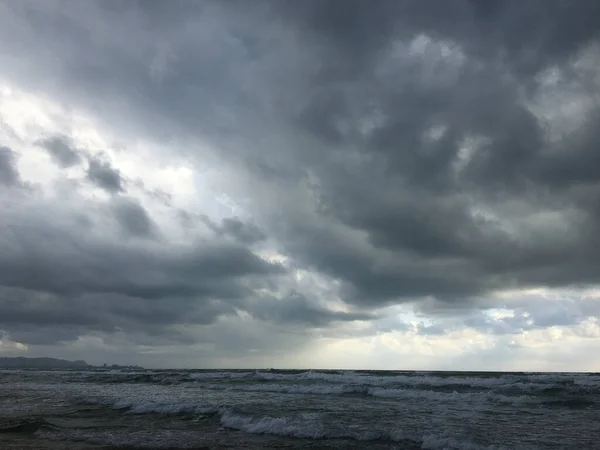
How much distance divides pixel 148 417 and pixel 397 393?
1866cm

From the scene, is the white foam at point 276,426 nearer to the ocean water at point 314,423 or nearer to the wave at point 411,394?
the ocean water at point 314,423

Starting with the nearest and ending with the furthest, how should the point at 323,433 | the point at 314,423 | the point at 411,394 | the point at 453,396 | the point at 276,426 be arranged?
the point at 323,433
the point at 276,426
the point at 314,423
the point at 453,396
the point at 411,394

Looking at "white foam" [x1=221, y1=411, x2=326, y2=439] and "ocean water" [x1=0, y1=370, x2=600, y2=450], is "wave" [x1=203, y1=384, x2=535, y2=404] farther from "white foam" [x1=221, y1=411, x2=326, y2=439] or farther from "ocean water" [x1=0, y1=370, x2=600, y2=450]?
"white foam" [x1=221, y1=411, x2=326, y2=439]

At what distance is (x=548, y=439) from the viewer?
50.9 feet

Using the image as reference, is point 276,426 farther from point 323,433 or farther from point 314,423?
point 323,433

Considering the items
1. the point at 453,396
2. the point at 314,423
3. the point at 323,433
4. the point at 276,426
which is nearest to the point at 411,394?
the point at 453,396

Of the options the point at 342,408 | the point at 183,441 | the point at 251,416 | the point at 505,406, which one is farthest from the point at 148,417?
the point at 505,406

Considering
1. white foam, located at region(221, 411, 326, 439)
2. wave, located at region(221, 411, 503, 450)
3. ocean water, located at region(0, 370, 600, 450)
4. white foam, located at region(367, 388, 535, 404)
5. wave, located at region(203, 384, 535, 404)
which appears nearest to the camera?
wave, located at region(221, 411, 503, 450)

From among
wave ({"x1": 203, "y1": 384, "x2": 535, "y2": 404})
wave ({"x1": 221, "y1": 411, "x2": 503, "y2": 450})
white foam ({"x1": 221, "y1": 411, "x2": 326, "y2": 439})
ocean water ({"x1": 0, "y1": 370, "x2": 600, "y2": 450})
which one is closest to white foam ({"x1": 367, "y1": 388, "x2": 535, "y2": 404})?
wave ({"x1": 203, "y1": 384, "x2": 535, "y2": 404})

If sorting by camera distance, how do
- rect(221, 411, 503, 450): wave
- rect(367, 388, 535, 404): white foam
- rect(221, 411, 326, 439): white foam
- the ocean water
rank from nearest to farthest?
rect(221, 411, 503, 450): wave → the ocean water → rect(221, 411, 326, 439): white foam → rect(367, 388, 535, 404): white foam

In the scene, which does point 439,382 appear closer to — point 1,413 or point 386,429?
point 386,429

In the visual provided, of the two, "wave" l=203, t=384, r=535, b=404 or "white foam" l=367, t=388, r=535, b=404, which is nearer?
"white foam" l=367, t=388, r=535, b=404

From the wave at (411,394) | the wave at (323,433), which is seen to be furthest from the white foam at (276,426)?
the wave at (411,394)

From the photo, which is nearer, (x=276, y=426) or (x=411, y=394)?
(x=276, y=426)
